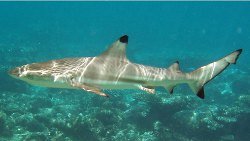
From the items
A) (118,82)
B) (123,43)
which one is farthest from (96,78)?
(123,43)

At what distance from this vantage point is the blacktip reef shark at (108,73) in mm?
5188

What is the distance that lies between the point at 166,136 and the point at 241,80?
62.0 feet

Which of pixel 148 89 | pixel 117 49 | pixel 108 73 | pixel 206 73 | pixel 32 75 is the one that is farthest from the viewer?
pixel 206 73

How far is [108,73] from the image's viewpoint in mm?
5594

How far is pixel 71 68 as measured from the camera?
554cm

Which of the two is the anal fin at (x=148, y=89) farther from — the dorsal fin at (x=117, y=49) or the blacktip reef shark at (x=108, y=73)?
the dorsal fin at (x=117, y=49)

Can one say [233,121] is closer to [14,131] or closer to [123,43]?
[14,131]

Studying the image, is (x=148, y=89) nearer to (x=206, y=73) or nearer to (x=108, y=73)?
(x=108, y=73)

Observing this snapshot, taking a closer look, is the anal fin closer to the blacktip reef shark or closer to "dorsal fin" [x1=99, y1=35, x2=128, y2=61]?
the blacktip reef shark

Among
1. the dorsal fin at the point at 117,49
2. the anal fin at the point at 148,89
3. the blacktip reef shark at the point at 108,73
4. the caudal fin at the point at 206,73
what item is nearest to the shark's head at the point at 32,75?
the blacktip reef shark at the point at 108,73

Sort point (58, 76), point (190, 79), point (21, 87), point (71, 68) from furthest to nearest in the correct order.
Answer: point (21, 87) → point (190, 79) → point (71, 68) → point (58, 76)

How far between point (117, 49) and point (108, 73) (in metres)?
0.57

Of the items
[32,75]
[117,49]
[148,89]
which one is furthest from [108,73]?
[32,75]

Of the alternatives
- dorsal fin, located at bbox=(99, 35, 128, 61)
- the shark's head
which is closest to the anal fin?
dorsal fin, located at bbox=(99, 35, 128, 61)
